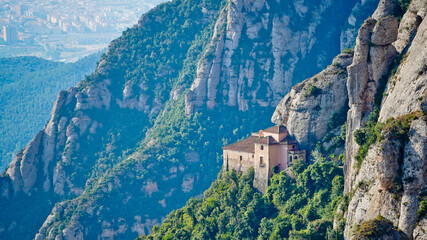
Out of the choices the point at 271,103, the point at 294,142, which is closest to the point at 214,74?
the point at 271,103

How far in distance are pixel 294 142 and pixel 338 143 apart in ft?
21.4

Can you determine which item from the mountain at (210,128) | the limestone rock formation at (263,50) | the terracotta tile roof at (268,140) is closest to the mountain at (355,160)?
the terracotta tile roof at (268,140)

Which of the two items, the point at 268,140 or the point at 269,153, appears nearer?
the point at 268,140

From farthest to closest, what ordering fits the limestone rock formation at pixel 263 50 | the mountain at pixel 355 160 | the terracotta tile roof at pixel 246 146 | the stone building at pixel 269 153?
1. the limestone rock formation at pixel 263 50
2. the terracotta tile roof at pixel 246 146
3. the stone building at pixel 269 153
4. the mountain at pixel 355 160

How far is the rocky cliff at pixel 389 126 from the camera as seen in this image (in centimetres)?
6631

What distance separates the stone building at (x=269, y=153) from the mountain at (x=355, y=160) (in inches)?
49.4

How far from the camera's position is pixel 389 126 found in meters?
69.2

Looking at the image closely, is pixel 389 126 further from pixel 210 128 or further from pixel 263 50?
pixel 210 128

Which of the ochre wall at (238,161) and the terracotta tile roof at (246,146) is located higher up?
the terracotta tile roof at (246,146)

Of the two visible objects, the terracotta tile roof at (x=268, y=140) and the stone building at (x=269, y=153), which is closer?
the stone building at (x=269, y=153)

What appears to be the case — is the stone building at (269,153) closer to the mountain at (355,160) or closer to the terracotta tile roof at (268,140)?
the terracotta tile roof at (268,140)

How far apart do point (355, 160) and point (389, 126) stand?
395 inches

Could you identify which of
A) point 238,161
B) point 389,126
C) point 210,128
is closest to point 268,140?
point 238,161

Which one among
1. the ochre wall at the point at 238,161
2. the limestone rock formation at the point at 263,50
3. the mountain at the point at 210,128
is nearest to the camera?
the ochre wall at the point at 238,161
